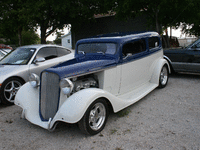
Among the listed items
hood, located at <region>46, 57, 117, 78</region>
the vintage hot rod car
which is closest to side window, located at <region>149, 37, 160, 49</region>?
the vintage hot rod car

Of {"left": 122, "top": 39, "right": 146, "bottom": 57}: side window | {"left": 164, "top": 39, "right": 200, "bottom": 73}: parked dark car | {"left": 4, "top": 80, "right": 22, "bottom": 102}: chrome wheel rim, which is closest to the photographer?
{"left": 122, "top": 39, "right": 146, "bottom": 57}: side window

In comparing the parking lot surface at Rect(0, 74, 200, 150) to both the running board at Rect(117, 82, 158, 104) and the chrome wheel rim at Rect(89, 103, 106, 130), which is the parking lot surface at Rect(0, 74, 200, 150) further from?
the running board at Rect(117, 82, 158, 104)

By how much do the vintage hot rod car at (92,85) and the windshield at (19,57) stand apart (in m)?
1.72

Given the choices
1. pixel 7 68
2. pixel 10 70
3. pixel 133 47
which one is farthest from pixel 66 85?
pixel 7 68

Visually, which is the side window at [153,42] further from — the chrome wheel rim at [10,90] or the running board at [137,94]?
the chrome wheel rim at [10,90]

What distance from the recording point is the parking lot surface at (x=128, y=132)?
2873 millimetres

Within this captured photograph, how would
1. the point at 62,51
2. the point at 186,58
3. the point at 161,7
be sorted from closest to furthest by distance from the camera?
the point at 62,51, the point at 186,58, the point at 161,7

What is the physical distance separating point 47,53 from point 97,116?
352 cm

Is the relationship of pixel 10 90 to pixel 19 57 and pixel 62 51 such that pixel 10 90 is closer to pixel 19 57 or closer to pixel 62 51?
pixel 19 57

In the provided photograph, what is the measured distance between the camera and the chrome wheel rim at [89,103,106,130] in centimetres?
318

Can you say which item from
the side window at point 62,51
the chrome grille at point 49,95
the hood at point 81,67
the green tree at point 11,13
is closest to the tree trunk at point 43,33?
the green tree at point 11,13

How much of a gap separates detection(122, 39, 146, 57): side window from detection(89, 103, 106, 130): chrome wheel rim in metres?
1.53

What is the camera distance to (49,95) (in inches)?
129

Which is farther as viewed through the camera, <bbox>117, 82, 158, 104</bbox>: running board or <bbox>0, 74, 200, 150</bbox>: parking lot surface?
<bbox>117, 82, 158, 104</bbox>: running board
